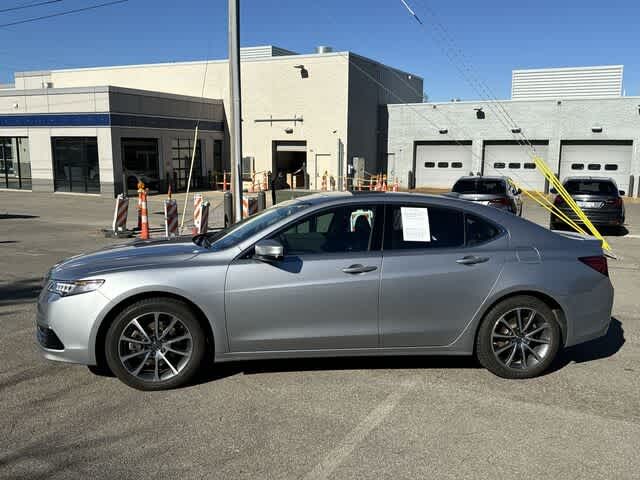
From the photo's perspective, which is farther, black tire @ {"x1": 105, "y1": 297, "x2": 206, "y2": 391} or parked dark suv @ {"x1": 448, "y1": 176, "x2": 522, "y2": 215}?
parked dark suv @ {"x1": 448, "y1": 176, "x2": 522, "y2": 215}

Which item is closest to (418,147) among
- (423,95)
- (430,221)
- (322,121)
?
(322,121)

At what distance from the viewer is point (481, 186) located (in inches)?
605

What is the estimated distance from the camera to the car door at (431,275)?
15.5ft

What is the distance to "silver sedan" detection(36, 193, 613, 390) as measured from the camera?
4547 mm

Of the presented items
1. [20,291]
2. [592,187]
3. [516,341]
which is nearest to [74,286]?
[516,341]

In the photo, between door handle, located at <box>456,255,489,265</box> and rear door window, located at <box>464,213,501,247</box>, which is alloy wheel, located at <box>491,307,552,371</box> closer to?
door handle, located at <box>456,255,489,265</box>

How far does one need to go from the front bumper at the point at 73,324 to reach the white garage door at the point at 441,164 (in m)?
30.8

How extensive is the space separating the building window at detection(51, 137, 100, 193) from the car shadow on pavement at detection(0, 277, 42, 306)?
1990 cm

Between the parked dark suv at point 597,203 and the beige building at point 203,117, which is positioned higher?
the beige building at point 203,117

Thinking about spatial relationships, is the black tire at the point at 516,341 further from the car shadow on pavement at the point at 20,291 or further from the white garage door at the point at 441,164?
the white garage door at the point at 441,164

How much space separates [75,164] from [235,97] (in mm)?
18445

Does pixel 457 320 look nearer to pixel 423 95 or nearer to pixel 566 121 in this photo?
pixel 566 121

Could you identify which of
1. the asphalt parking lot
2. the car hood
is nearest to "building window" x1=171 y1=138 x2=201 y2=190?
the asphalt parking lot

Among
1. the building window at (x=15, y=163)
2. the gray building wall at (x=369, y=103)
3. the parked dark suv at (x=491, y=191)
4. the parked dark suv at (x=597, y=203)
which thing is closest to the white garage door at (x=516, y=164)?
the gray building wall at (x=369, y=103)
